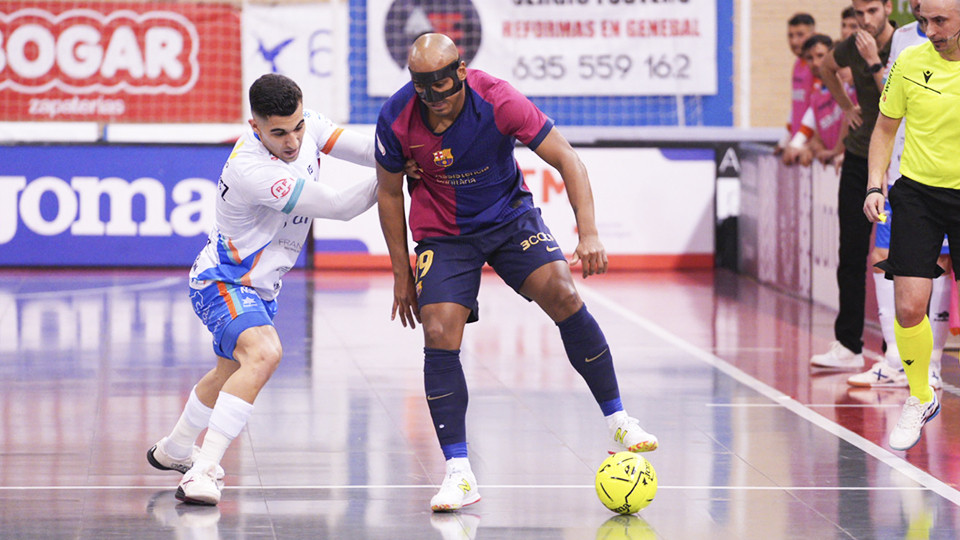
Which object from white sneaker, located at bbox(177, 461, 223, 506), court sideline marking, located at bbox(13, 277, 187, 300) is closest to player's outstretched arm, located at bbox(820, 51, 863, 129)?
white sneaker, located at bbox(177, 461, 223, 506)

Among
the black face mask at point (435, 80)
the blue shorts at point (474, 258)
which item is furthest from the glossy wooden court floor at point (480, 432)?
the black face mask at point (435, 80)

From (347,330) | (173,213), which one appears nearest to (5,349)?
(347,330)

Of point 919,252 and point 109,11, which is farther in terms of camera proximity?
point 109,11

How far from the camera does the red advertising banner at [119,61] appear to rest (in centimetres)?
1747

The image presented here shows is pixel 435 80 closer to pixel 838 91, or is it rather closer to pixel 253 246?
pixel 253 246

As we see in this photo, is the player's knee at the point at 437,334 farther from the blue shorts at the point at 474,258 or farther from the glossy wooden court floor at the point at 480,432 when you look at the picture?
the glossy wooden court floor at the point at 480,432

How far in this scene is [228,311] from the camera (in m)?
5.80

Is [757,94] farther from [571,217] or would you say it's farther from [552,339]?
[552,339]

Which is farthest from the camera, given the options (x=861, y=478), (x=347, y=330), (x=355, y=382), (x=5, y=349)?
(x=347, y=330)

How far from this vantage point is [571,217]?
1484 centimetres

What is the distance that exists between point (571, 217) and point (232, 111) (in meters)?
Result: 5.33

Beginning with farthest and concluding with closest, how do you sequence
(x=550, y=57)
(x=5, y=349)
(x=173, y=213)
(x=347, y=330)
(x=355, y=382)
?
(x=550, y=57) < (x=173, y=213) < (x=347, y=330) < (x=5, y=349) < (x=355, y=382)

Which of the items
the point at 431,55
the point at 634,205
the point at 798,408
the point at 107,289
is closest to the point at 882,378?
the point at 798,408

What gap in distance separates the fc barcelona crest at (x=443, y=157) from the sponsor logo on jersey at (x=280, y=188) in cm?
58
